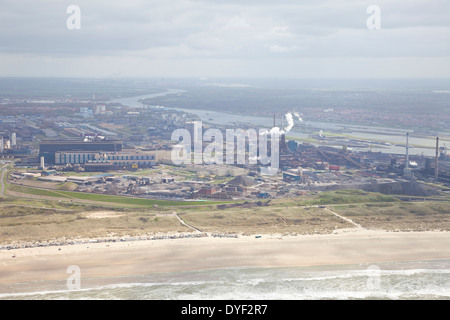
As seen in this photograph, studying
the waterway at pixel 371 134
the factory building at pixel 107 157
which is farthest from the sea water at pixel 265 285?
the waterway at pixel 371 134

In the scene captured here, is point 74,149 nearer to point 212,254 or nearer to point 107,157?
point 107,157

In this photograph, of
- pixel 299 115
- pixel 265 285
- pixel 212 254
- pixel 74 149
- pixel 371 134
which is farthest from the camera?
pixel 299 115

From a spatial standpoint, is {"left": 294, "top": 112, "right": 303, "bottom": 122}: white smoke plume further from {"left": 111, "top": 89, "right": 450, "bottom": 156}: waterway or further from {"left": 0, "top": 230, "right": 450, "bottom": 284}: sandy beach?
{"left": 0, "top": 230, "right": 450, "bottom": 284}: sandy beach

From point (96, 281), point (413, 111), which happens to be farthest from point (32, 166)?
point (413, 111)

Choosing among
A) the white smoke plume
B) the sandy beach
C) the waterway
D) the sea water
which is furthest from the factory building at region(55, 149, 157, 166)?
the white smoke plume

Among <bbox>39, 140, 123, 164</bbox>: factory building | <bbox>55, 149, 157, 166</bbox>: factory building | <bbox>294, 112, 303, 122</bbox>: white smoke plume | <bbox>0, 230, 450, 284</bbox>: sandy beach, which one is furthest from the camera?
<bbox>294, 112, 303, 122</bbox>: white smoke plume

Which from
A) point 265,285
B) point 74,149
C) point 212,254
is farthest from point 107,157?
point 265,285

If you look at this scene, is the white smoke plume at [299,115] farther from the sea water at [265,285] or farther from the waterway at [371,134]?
the sea water at [265,285]
